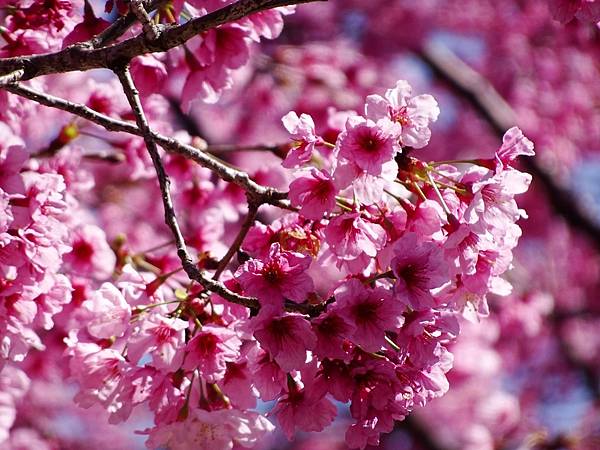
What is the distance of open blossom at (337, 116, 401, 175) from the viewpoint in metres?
1.75

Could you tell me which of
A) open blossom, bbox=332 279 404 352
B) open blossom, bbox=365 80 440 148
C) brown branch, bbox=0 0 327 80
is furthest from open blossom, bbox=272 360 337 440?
brown branch, bbox=0 0 327 80

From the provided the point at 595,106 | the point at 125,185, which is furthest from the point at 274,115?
the point at 595,106

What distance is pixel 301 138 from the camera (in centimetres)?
185

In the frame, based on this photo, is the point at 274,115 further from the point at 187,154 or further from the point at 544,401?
the point at 187,154

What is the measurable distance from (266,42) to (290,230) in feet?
14.3

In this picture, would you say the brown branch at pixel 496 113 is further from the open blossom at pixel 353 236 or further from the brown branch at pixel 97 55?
the brown branch at pixel 97 55

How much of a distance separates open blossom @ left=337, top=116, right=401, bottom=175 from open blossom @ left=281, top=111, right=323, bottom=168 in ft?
0.31

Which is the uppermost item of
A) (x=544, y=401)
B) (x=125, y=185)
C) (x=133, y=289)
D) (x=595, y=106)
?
(x=595, y=106)

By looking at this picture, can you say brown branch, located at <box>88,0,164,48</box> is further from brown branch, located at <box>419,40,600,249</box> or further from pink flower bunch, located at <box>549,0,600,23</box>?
brown branch, located at <box>419,40,600,249</box>

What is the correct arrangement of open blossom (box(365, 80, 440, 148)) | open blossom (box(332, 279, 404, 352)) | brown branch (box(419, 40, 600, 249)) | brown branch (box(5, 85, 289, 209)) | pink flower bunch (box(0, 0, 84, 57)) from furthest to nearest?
1. brown branch (box(419, 40, 600, 249))
2. pink flower bunch (box(0, 0, 84, 57))
3. brown branch (box(5, 85, 289, 209))
4. open blossom (box(365, 80, 440, 148))
5. open blossom (box(332, 279, 404, 352))

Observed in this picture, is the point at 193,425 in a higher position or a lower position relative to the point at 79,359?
lower

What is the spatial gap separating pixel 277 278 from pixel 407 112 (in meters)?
0.48

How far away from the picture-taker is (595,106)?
7.52 m

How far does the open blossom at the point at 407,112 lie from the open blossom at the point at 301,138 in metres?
0.14
